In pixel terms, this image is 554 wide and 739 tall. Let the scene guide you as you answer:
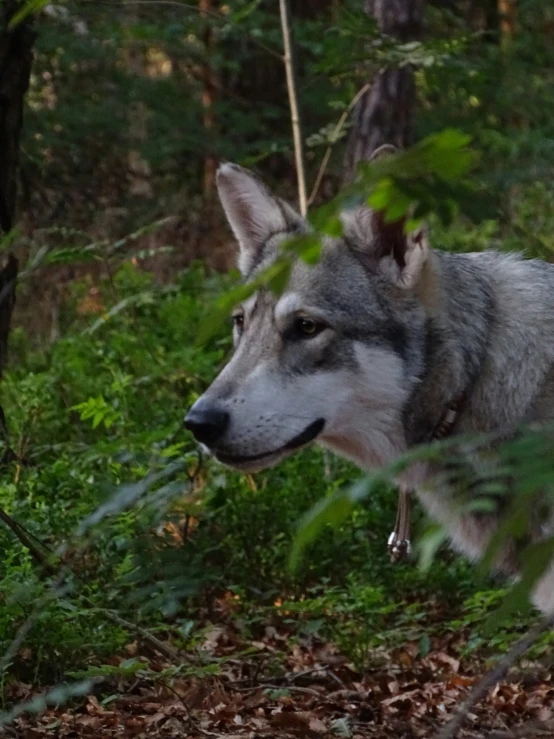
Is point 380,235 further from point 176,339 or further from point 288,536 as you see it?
point 176,339

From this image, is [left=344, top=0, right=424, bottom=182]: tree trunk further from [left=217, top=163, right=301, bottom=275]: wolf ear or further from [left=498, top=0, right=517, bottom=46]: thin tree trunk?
[left=498, top=0, right=517, bottom=46]: thin tree trunk

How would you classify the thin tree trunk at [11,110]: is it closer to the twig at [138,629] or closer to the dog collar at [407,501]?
the twig at [138,629]

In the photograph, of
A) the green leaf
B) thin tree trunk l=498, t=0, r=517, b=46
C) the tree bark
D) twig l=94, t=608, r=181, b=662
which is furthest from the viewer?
thin tree trunk l=498, t=0, r=517, b=46

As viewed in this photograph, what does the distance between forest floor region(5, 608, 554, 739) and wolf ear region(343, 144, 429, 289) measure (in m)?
1.54

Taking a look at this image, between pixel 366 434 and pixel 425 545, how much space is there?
7.72 feet

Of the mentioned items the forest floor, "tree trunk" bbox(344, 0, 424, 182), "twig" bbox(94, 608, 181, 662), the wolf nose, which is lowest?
the forest floor

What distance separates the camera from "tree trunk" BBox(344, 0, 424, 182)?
9430mm

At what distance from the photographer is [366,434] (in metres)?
4.14

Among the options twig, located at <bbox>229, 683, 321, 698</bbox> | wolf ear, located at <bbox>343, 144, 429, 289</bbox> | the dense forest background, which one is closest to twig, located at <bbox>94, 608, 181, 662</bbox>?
the dense forest background

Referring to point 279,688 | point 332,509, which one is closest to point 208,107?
point 279,688

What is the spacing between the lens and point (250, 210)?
15.2ft

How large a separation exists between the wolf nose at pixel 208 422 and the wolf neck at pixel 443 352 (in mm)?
773

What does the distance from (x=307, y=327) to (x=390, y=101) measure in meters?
6.11

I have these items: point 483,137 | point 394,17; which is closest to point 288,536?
point 394,17
